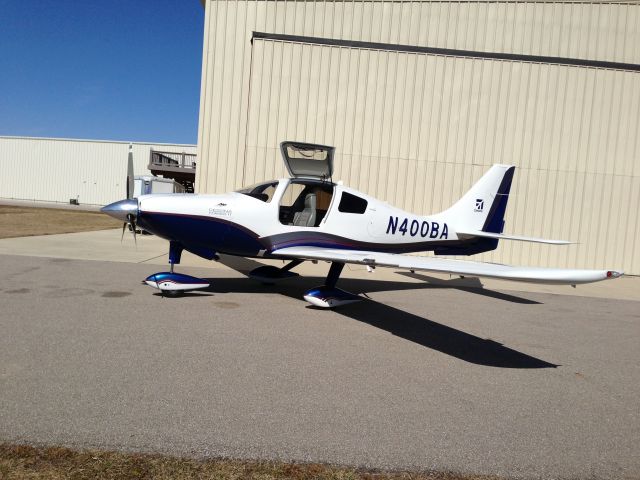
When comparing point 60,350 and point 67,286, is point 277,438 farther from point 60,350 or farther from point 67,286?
point 67,286

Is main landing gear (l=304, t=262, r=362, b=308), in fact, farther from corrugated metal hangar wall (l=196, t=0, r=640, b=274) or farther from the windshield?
corrugated metal hangar wall (l=196, t=0, r=640, b=274)

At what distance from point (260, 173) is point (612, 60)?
1159 cm

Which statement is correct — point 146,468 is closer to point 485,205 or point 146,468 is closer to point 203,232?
point 203,232

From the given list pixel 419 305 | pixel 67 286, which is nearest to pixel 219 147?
pixel 67 286

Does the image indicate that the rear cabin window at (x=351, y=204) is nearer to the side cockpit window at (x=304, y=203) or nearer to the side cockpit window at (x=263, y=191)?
the side cockpit window at (x=304, y=203)

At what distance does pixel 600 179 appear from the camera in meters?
14.2

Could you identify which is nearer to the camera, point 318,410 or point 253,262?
→ point 318,410

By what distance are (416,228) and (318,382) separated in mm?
5350

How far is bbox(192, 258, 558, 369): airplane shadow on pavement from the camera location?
5254 mm

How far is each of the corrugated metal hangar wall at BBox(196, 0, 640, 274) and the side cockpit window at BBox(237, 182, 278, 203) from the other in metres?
5.93

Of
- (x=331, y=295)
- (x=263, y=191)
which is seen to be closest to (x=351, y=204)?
(x=263, y=191)

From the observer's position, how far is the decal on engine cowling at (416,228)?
8547mm

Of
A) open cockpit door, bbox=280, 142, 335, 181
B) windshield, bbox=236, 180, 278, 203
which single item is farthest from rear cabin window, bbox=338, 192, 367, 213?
windshield, bbox=236, 180, 278, 203

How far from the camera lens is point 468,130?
14.0 meters
